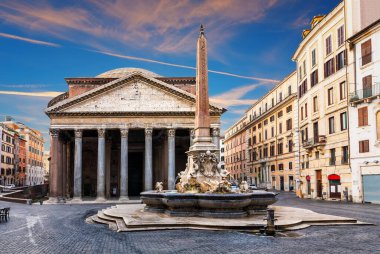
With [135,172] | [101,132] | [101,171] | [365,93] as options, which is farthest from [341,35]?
[135,172]

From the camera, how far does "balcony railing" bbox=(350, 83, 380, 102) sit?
28125mm

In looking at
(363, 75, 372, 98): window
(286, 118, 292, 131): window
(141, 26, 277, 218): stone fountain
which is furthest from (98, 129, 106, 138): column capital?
(363, 75, 372, 98): window

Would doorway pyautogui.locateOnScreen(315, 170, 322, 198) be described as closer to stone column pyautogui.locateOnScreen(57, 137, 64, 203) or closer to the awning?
the awning

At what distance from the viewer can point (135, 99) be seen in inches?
1575

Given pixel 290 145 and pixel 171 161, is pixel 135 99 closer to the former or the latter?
pixel 171 161

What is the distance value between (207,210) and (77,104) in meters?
26.2

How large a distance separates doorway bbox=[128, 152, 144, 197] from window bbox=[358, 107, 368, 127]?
27414 mm

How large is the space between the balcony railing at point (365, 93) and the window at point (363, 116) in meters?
0.81

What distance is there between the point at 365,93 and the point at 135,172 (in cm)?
2982

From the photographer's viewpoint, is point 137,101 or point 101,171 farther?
point 137,101

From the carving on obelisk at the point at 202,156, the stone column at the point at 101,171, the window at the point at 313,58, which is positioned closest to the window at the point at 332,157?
the window at the point at 313,58

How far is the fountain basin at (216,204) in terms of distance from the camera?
15.4 meters

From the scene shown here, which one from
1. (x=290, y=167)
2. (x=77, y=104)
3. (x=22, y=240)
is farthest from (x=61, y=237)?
(x=290, y=167)

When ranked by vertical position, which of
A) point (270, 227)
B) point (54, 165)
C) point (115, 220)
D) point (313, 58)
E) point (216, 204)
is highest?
point (313, 58)
